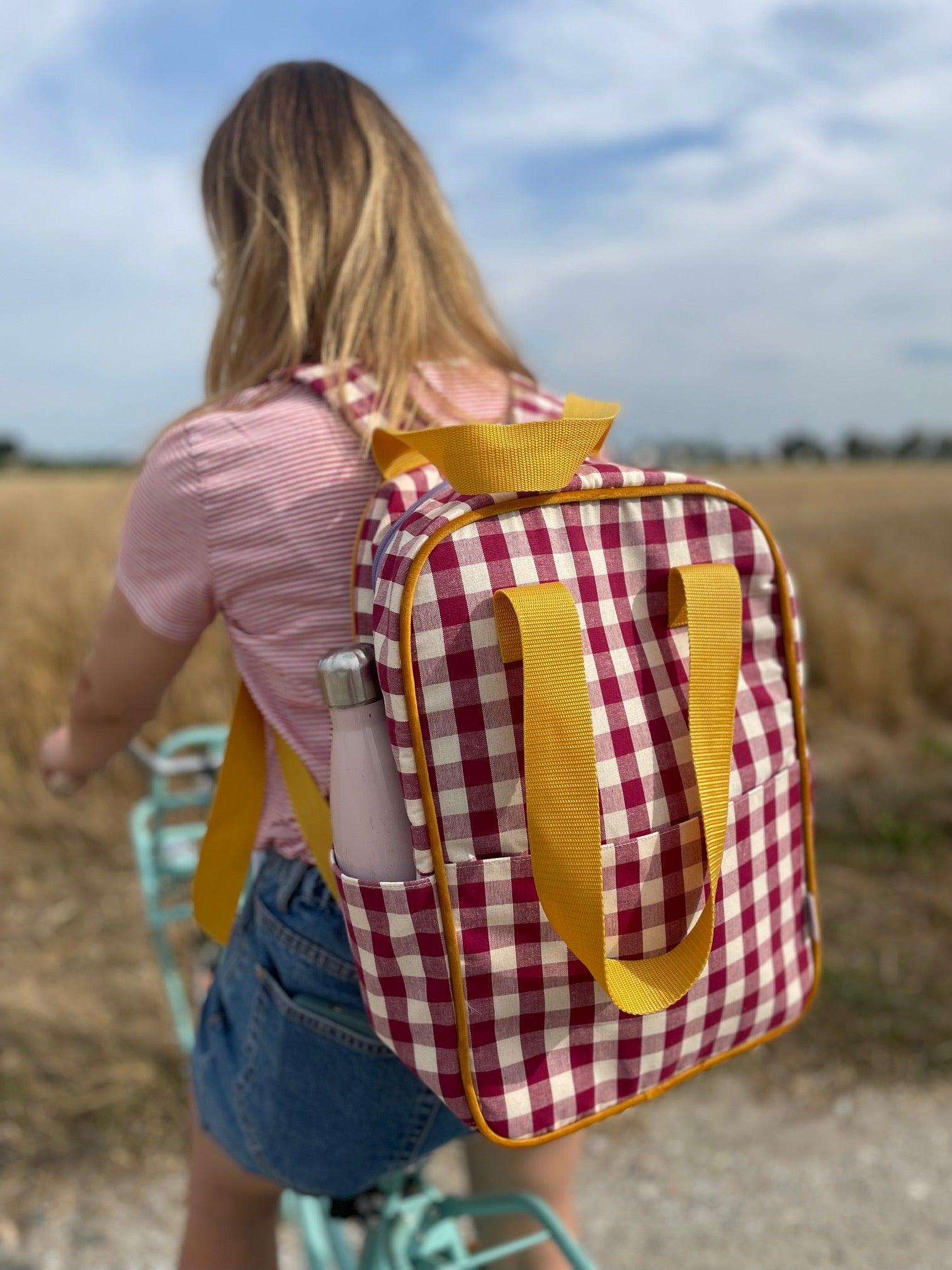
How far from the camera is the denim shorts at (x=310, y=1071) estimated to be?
4.21 ft

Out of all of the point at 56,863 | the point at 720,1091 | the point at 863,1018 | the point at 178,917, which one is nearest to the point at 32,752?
the point at 56,863

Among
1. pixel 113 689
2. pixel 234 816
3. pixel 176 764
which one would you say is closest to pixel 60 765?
pixel 113 689

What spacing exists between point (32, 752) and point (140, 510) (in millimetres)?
3965

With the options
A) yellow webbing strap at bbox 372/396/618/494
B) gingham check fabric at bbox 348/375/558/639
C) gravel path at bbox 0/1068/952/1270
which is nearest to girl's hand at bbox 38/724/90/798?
gingham check fabric at bbox 348/375/558/639

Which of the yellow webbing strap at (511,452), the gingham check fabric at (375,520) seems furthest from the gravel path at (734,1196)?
the yellow webbing strap at (511,452)

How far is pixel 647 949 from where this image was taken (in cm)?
112

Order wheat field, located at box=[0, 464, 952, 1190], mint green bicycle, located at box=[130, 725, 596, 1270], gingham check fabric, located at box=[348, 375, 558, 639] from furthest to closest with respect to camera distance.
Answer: wheat field, located at box=[0, 464, 952, 1190], mint green bicycle, located at box=[130, 725, 596, 1270], gingham check fabric, located at box=[348, 375, 558, 639]

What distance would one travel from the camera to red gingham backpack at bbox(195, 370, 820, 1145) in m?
1.02

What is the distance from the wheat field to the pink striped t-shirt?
227cm

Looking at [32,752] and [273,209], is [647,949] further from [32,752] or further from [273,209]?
[32,752]

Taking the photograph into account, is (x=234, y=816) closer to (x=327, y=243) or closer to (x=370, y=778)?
(x=370, y=778)

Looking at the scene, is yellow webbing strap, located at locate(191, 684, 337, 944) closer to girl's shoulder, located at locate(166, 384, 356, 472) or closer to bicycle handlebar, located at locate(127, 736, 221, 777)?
girl's shoulder, located at locate(166, 384, 356, 472)

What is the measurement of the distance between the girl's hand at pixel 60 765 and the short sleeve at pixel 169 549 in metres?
0.36

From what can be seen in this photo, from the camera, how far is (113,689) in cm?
141
